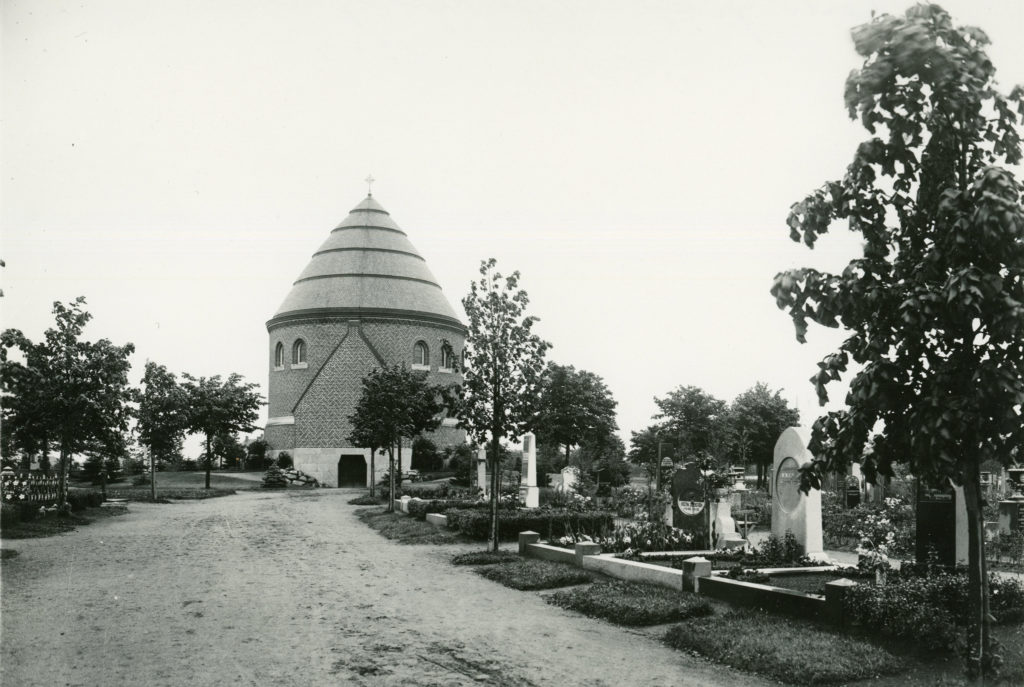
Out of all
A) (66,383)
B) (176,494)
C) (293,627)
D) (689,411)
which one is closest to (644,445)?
(689,411)

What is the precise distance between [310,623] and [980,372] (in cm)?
727

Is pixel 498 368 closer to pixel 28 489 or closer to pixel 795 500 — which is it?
pixel 795 500

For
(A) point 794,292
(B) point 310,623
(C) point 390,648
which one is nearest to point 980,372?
(A) point 794,292

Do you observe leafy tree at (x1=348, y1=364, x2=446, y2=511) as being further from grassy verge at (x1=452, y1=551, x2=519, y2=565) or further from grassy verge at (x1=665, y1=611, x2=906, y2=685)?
grassy verge at (x1=665, y1=611, x2=906, y2=685)

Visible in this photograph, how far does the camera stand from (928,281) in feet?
21.8

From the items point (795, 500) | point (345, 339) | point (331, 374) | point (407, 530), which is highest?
point (345, 339)

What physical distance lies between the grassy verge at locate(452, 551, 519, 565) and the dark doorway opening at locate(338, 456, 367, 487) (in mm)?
36879

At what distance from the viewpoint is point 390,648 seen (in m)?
8.53

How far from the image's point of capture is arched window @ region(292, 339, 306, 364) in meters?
55.3

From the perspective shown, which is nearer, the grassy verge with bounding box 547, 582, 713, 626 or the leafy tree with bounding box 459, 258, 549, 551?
the grassy verge with bounding box 547, 582, 713, 626

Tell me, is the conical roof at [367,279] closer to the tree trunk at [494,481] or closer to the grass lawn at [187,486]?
the grass lawn at [187,486]

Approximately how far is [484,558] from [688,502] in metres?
4.03

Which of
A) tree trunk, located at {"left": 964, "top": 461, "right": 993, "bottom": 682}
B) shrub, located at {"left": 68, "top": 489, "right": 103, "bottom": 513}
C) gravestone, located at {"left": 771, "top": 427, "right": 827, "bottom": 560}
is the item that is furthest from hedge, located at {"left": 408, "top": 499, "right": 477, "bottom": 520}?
tree trunk, located at {"left": 964, "top": 461, "right": 993, "bottom": 682}

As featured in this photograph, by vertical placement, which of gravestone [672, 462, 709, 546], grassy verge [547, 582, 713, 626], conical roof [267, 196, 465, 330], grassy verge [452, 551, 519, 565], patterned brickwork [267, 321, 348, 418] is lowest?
grassy verge [452, 551, 519, 565]
